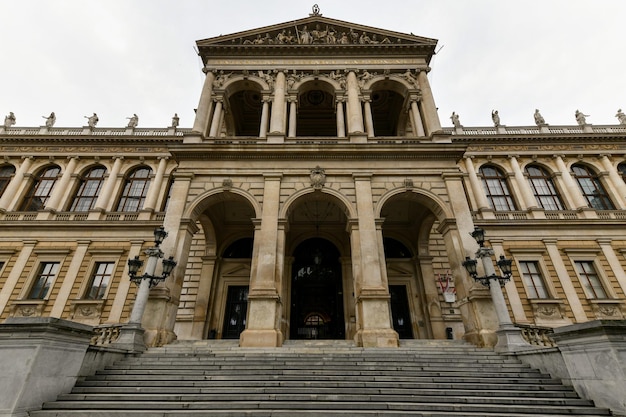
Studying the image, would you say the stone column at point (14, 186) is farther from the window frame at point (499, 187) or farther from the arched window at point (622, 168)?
the arched window at point (622, 168)

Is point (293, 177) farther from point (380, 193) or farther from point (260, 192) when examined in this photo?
point (380, 193)

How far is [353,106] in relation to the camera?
15109mm

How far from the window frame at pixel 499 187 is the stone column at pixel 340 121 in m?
10.6

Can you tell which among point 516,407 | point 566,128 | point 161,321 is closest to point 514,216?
point 566,128

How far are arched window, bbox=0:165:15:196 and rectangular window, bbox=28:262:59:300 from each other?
697cm

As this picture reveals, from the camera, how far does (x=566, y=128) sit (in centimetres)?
2095

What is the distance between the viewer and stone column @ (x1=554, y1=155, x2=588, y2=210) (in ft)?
58.1

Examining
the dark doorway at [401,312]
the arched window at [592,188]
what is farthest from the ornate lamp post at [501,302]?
the arched window at [592,188]

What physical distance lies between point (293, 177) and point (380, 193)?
156 inches

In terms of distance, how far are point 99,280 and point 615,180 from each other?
31.9m

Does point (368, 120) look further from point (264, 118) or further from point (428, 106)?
point (264, 118)

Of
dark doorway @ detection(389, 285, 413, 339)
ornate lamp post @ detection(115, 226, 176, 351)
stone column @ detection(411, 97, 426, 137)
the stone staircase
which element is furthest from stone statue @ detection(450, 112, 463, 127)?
ornate lamp post @ detection(115, 226, 176, 351)

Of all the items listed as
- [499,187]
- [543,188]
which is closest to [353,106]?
[499,187]

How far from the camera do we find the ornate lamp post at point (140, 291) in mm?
8516
